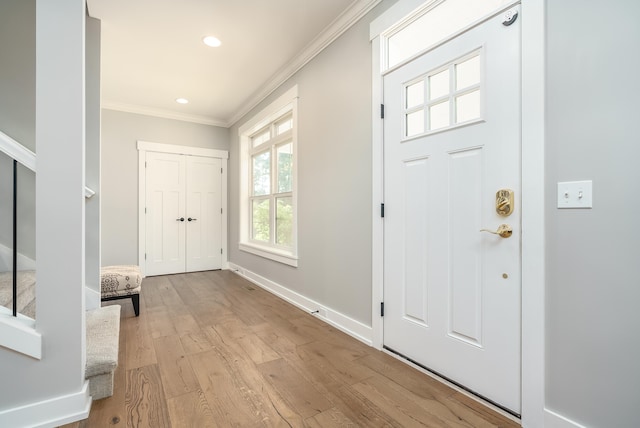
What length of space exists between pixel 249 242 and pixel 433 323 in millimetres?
3437

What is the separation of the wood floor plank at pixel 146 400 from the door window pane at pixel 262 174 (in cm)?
270

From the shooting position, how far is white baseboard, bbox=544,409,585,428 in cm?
124

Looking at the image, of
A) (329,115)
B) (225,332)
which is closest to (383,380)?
(225,332)

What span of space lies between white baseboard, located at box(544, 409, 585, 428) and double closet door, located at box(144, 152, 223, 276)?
188 inches

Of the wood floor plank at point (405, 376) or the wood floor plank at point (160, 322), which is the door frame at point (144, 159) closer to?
the wood floor plank at point (160, 322)

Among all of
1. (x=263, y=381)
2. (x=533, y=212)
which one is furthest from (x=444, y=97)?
(x=263, y=381)

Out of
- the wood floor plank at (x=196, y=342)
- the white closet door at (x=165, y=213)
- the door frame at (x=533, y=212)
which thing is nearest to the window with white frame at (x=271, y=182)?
the white closet door at (x=165, y=213)

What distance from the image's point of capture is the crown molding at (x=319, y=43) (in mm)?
2283

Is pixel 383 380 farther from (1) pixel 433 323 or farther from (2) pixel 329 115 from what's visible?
(2) pixel 329 115

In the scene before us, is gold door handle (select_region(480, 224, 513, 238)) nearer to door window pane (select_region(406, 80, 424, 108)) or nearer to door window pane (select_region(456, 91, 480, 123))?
door window pane (select_region(456, 91, 480, 123))

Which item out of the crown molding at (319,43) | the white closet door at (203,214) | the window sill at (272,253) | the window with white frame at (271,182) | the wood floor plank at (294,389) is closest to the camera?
the wood floor plank at (294,389)

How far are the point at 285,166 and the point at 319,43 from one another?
153 cm

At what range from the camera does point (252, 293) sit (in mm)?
3641

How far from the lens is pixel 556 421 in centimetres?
127
